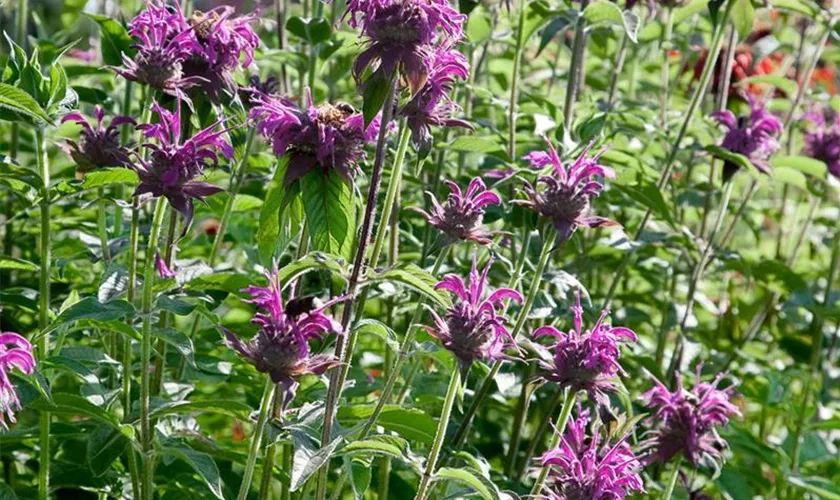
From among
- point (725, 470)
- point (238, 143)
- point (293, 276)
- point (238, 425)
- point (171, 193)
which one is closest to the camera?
point (293, 276)

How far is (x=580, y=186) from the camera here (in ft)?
6.07

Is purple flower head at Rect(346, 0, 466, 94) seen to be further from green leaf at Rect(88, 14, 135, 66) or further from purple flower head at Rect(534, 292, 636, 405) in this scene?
green leaf at Rect(88, 14, 135, 66)

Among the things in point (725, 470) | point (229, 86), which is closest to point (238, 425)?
point (725, 470)

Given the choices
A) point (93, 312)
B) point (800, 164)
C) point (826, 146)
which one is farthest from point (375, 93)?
point (826, 146)

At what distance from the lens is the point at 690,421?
6.73ft

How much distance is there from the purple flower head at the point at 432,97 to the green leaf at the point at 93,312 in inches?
19.4

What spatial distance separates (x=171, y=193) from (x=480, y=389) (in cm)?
66

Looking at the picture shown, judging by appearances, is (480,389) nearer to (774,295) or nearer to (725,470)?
(725,470)

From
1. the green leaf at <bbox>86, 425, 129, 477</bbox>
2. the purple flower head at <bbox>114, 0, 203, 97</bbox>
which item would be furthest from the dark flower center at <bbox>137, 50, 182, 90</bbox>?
the green leaf at <bbox>86, 425, 129, 477</bbox>

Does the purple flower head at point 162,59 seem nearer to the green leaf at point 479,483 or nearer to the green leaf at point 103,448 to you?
the green leaf at point 103,448

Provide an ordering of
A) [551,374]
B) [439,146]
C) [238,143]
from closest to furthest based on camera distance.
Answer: [551,374]
[238,143]
[439,146]

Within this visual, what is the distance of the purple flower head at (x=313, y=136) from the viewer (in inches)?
63.9

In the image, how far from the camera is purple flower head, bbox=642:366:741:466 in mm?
2045

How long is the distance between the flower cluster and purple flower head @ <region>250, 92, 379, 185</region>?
0.23 m
